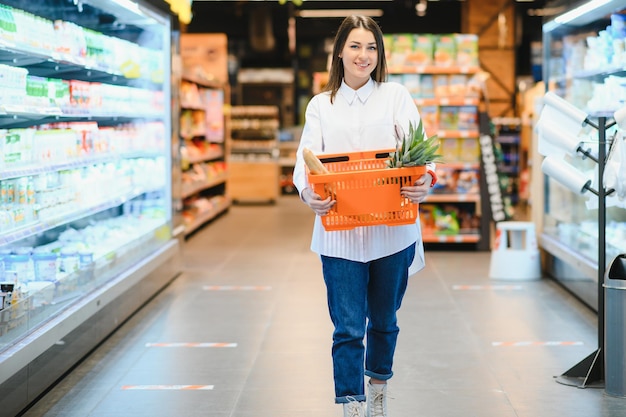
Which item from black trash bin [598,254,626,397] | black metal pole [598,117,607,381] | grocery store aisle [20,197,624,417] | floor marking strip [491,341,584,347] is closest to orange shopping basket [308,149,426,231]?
grocery store aisle [20,197,624,417]

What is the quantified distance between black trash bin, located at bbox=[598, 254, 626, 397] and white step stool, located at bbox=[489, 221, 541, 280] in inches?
134

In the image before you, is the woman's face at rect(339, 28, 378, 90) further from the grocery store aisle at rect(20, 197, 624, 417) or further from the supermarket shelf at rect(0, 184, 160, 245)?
the supermarket shelf at rect(0, 184, 160, 245)

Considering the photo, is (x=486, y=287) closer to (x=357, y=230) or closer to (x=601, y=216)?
(x=601, y=216)

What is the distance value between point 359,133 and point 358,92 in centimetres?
16

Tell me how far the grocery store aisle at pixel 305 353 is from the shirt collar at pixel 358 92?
1422 millimetres

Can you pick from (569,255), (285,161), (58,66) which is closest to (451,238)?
(569,255)

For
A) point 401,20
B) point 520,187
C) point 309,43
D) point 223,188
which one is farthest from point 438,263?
point 309,43

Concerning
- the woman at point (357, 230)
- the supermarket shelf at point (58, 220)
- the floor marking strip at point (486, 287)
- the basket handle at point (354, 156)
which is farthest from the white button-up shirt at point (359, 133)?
the floor marking strip at point (486, 287)

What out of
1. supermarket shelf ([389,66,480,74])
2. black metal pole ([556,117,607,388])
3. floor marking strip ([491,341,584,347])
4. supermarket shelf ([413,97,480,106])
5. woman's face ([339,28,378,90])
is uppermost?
supermarket shelf ([389,66,480,74])

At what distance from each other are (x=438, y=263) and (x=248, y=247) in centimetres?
229

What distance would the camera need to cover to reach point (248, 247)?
10281 mm

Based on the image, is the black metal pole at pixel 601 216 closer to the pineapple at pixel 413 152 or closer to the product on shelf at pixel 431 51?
the pineapple at pixel 413 152

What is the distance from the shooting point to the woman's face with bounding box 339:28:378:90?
11.7 feet

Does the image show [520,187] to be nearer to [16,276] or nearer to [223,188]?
[223,188]
